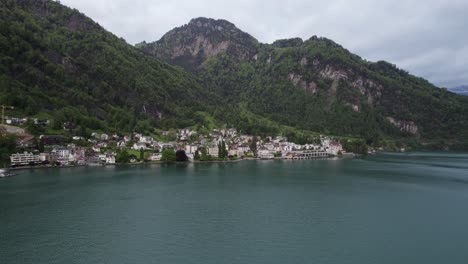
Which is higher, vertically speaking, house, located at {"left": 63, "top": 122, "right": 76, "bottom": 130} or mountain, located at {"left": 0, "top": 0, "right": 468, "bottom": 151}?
mountain, located at {"left": 0, "top": 0, "right": 468, "bottom": 151}

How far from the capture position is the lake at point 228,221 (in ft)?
65.5

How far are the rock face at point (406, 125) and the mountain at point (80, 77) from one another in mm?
A: 88829

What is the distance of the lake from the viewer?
65.5ft

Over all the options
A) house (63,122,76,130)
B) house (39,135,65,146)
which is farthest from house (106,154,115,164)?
house (63,122,76,130)

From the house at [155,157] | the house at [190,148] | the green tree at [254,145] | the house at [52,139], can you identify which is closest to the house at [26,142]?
the house at [52,139]

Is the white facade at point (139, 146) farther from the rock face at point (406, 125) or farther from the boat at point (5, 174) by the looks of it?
the rock face at point (406, 125)

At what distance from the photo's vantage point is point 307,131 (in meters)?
136

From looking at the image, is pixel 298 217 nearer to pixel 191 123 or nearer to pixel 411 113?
pixel 191 123

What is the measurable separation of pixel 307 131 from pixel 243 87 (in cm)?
6962

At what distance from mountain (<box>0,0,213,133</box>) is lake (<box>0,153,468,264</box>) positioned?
132ft

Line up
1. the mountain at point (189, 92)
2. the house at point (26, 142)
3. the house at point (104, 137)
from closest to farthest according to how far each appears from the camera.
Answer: the house at point (26, 142) → the house at point (104, 137) → the mountain at point (189, 92)

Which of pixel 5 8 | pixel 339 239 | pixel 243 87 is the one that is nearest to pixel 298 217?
pixel 339 239

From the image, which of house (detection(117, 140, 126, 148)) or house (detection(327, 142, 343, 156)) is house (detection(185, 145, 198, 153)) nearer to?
house (detection(117, 140, 126, 148))

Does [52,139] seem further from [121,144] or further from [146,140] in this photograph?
[146,140]
